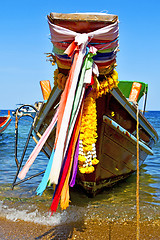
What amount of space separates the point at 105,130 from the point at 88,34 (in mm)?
1484

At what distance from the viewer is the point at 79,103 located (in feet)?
10.2

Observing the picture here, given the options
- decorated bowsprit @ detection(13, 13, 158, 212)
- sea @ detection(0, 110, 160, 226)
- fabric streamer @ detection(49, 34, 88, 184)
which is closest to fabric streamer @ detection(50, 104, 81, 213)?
decorated bowsprit @ detection(13, 13, 158, 212)

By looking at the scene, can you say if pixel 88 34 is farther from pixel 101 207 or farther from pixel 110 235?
pixel 101 207

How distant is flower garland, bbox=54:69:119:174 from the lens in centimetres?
349

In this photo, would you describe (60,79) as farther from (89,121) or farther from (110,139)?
(110,139)

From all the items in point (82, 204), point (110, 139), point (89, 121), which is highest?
point (89, 121)

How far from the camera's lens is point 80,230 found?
362cm

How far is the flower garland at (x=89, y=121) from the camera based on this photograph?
11.5 ft

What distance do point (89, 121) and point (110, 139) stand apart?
884mm

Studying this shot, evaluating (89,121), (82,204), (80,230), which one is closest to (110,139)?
(89,121)

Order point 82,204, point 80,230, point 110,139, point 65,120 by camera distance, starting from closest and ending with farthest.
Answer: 1. point 65,120
2. point 80,230
3. point 110,139
4. point 82,204

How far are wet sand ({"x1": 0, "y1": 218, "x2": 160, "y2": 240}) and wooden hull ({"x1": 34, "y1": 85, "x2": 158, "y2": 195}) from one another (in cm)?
72

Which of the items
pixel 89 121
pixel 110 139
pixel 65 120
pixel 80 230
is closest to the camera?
pixel 65 120

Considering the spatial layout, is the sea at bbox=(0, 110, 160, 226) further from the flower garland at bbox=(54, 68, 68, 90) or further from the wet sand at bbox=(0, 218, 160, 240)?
the flower garland at bbox=(54, 68, 68, 90)
